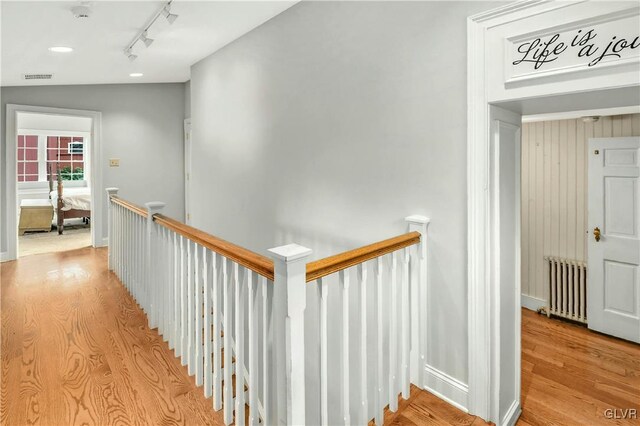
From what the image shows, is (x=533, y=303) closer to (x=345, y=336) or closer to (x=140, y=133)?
(x=345, y=336)

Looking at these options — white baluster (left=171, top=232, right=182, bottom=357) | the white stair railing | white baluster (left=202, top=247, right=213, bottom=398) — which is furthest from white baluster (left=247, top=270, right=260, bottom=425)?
white baluster (left=171, top=232, right=182, bottom=357)

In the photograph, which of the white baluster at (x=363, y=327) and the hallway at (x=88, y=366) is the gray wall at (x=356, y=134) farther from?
the hallway at (x=88, y=366)

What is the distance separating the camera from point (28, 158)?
8539mm

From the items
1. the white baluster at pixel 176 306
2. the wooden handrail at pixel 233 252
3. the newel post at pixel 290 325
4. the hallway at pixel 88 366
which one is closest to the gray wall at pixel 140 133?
the hallway at pixel 88 366

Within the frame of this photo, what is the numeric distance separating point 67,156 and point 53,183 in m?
0.90

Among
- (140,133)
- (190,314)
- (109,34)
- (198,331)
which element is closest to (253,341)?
(198,331)

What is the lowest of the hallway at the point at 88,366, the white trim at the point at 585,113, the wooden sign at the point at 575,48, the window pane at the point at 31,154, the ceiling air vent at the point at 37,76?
the hallway at the point at 88,366

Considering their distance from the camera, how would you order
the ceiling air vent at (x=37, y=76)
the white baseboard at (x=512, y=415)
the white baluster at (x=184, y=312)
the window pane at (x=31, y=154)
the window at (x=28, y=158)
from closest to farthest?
the white baseboard at (x=512, y=415) < the white baluster at (x=184, y=312) < the ceiling air vent at (x=37, y=76) < the window at (x=28, y=158) < the window pane at (x=31, y=154)

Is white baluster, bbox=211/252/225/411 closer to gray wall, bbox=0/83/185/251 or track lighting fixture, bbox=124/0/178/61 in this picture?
track lighting fixture, bbox=124/0/178/61

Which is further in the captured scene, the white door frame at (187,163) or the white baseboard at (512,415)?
the white door frame at (187,163)

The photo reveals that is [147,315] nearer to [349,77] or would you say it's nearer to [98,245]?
[349,77]

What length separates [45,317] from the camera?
9.89ft

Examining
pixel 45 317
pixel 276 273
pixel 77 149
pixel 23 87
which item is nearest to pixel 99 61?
pixel 23 87

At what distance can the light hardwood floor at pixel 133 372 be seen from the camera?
6.21 feet
